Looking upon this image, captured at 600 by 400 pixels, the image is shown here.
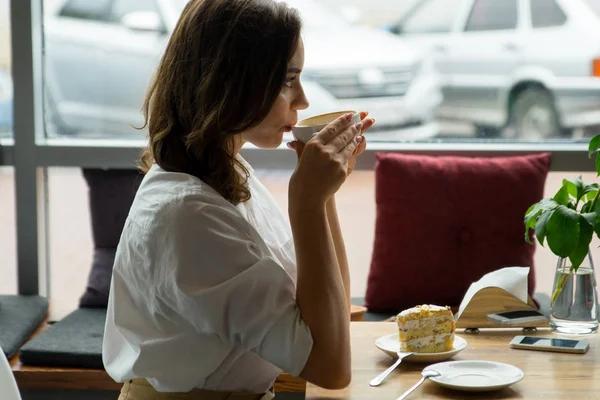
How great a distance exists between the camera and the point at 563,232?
182cm

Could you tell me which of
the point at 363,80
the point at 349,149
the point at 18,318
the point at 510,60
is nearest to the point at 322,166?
the point at 349,149

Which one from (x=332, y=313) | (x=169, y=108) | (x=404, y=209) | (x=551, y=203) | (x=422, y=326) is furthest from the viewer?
(x=404, y=209)

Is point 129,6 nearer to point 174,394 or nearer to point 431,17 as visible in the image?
point 431,17

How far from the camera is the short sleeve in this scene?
1.44 m

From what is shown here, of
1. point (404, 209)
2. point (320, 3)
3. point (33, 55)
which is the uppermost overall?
point (320, 3)

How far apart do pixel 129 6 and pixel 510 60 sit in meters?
1.46

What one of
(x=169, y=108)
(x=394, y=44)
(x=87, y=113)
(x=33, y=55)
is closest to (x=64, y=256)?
(x=87, y=113)

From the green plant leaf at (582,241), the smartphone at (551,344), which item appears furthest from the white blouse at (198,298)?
the green plant leaf at (582,241)

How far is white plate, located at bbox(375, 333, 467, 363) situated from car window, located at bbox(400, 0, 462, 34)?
1.78m

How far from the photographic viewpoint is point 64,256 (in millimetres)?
3439

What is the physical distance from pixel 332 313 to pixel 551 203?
631 mm

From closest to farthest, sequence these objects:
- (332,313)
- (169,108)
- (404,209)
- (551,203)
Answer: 1. (332,313)
2. (169,108)
3. (551,203)
4. (404,209)

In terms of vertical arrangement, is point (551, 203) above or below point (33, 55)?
below

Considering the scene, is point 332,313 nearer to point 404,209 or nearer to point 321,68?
point 404,209
